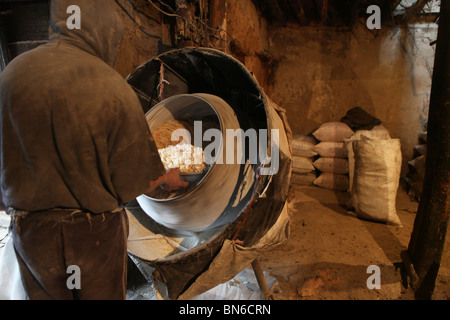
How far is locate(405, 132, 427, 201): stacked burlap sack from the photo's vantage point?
3516mm

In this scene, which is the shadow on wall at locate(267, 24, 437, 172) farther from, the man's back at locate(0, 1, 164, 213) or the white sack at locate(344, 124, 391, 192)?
the man's back at locate(0, 1, 164, 213)

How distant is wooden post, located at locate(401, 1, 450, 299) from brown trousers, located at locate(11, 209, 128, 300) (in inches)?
77.0

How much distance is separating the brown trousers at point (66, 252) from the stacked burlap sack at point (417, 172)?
3890 millimetres

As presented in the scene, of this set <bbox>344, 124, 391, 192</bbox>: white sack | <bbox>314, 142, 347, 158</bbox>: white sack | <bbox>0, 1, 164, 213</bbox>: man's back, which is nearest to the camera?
<bbox>0, 1, 164, 213</bbox>: man's back

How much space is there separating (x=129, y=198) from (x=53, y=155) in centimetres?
30

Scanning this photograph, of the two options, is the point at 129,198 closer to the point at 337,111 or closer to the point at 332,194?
the point at 332,194

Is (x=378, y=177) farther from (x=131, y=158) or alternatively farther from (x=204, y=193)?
(x=131, y=158)

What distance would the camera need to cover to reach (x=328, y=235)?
258 centimetres

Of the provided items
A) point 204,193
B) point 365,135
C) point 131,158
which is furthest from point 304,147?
point 131,158

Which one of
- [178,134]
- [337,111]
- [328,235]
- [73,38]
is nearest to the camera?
[73,38]

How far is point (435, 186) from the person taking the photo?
1.65 m

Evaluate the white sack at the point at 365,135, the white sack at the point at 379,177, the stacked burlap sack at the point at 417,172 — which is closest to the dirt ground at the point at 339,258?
the white sack at the point at 379,177

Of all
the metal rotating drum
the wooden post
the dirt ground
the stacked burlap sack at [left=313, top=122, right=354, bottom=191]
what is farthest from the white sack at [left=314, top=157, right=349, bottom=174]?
the metal rotating drum

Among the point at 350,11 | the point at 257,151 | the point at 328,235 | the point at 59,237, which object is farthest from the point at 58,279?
the point at 350,11
